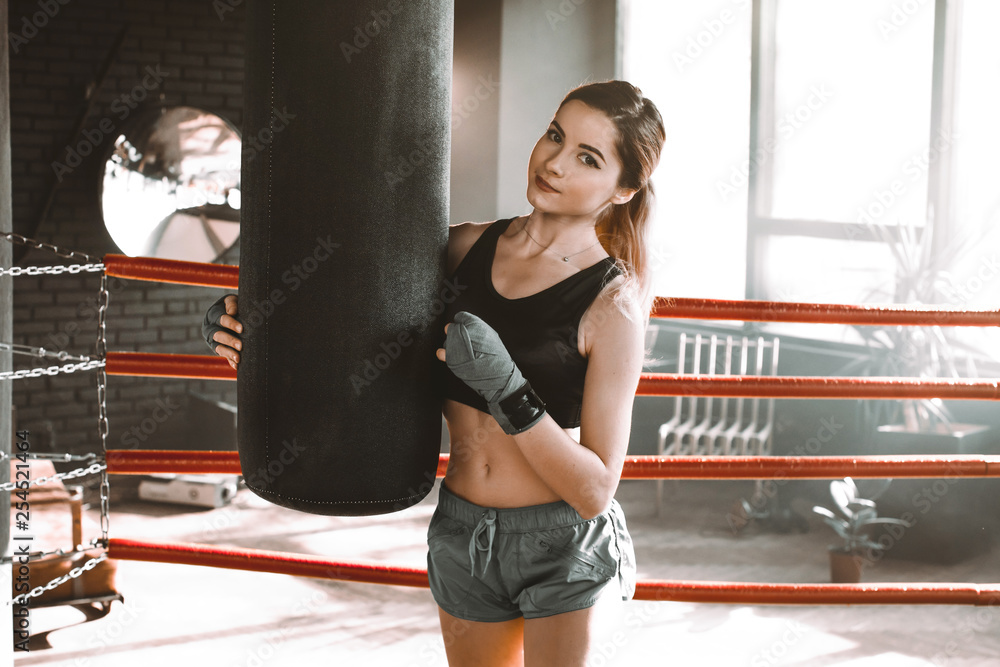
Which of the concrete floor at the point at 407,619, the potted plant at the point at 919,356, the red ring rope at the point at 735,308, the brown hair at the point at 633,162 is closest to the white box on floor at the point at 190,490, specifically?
the concrete floor at the point at 407,619

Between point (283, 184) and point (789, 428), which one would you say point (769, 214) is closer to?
point (789, 428)

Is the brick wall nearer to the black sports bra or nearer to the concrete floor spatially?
the concrete floor

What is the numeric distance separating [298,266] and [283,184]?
0.12 meters

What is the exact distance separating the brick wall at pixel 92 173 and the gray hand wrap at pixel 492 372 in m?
4.70

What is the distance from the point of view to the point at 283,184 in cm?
132

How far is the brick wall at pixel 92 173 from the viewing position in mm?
5277

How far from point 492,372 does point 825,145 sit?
199 inches

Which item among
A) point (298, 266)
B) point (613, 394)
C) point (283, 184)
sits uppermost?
point (283, 184)

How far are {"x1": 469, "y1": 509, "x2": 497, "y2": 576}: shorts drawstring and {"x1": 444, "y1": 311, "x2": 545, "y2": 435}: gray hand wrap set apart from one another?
0.61ft

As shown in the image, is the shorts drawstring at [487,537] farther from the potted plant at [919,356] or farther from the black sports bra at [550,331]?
the potted plant at [919,356]

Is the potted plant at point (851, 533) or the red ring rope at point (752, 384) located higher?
the red ring rope at point (752, 384)

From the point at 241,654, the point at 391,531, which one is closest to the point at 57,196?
the point at 391,531

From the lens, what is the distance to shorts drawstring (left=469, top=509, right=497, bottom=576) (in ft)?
4.60

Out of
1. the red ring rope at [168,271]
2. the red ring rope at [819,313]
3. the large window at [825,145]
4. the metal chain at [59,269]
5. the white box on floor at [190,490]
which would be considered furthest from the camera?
the white box on floor at [190,490]
